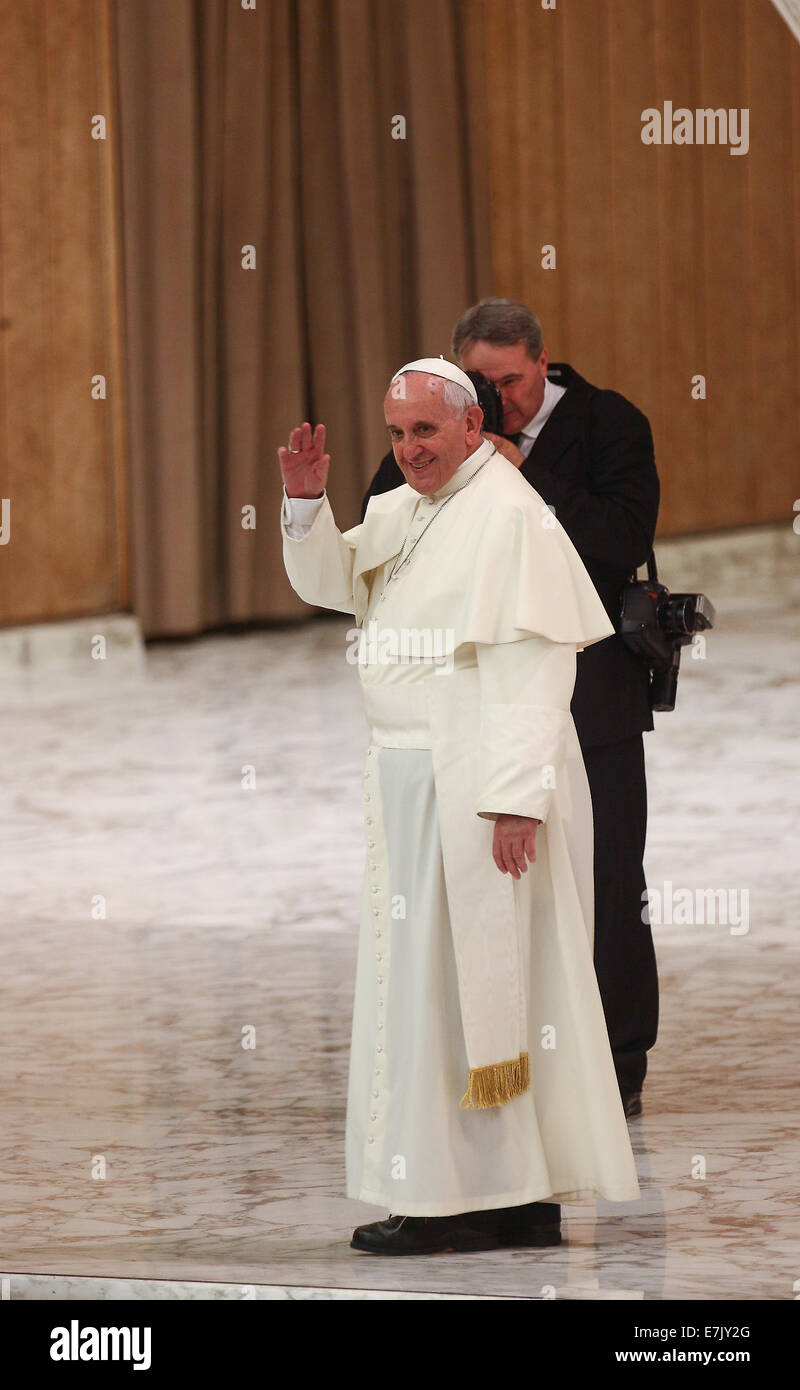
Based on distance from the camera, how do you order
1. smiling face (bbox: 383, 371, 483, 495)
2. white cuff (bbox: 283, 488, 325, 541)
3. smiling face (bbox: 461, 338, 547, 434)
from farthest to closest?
smiling face (bbox: 461, 338, 547, 434) < white cuff (bbox: 283, 488, 325, 541) < smiling face (bbox: 383, 371, 483, 495)

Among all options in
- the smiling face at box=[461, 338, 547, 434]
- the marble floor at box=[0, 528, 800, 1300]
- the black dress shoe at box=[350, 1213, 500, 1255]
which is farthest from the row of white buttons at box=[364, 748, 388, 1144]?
the smiling face at box=[461, 338, 547, 434]

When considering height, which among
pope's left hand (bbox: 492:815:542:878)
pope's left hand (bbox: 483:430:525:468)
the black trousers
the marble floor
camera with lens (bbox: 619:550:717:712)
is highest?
pope's left hand (bbox: 483:430:525:468)

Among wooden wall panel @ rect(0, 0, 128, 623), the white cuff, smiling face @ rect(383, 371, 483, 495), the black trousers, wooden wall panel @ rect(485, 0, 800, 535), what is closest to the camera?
smiling face @ rect(383, 371, 483, 495)

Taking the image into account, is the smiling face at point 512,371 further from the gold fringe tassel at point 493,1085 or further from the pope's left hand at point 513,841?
the gold fringe tassel at point 493,1085

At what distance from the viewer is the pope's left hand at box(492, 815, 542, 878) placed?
298 cm

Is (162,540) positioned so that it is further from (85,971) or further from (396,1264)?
(396,1264)

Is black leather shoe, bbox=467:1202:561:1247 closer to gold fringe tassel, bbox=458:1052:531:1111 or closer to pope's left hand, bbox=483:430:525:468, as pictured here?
gold fringe tassel, bbox=458:1052:531:1111

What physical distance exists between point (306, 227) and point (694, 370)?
2286 millimetres

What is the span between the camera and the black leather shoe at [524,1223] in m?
3.12

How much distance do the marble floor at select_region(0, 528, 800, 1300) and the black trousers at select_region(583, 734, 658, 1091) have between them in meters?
0.18

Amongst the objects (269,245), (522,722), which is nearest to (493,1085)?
(522,722)

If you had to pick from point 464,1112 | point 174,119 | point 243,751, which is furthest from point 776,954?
point 174,119

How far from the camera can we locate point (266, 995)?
5047 millimetres

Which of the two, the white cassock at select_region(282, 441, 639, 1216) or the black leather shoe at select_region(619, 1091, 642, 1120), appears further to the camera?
the black leather shoe at select_region(619, 1091, 642, 1120)
